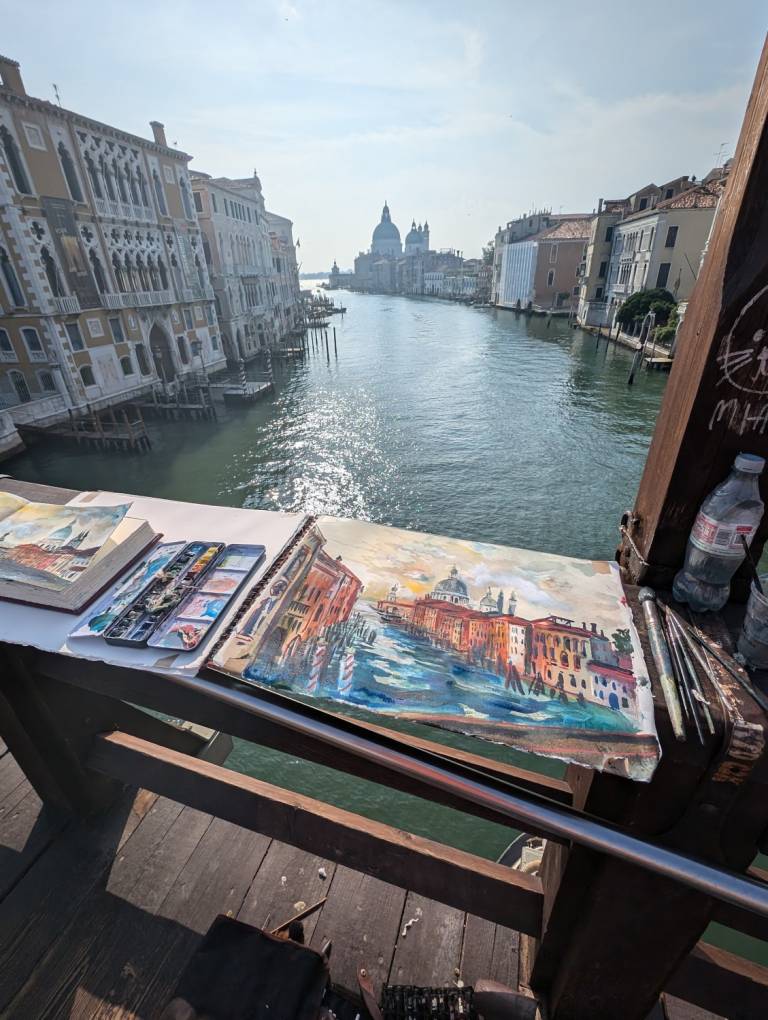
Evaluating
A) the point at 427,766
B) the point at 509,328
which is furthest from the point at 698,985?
the point at 509,328

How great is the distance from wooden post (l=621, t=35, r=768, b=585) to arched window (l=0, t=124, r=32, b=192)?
26.5 metres

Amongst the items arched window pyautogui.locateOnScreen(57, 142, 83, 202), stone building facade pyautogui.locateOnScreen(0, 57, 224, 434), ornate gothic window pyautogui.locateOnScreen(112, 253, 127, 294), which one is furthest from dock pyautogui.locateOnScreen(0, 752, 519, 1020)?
ornate gothic window pyautogui.locateOnScreen(112, 253, 127, 294)

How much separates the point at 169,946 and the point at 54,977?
481 millimetres

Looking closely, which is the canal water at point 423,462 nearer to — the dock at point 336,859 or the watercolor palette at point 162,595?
the dock at point 336,859

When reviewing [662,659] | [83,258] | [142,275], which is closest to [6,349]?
[83,258]

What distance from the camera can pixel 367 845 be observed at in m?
1.80

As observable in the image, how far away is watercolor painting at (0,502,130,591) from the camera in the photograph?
157 cm

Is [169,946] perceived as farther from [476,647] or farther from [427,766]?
[476,647]

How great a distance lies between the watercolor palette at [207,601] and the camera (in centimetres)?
137

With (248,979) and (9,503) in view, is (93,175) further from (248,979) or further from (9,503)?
(248,979)

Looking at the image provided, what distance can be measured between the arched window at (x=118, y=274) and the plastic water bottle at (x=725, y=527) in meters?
29.3

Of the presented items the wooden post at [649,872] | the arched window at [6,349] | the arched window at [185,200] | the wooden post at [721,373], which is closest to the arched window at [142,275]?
the arched window at [185,200]

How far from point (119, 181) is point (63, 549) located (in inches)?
1192

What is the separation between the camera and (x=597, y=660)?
1303 millimetres
